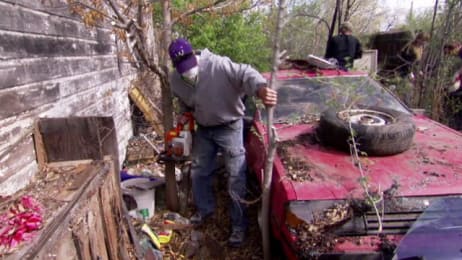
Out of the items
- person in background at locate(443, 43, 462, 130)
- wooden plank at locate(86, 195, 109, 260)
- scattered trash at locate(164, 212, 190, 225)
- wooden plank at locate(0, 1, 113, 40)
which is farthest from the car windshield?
person in background at locate(443, 43, 462, 130)

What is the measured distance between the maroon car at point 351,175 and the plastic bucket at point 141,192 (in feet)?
3.97

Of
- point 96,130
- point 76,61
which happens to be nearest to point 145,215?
point 96,130

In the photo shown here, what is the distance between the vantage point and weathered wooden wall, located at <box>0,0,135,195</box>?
221 centimetres

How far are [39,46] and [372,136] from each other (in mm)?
2681

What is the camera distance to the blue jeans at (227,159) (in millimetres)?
3348

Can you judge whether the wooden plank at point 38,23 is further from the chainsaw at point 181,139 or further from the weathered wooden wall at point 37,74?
the chainsaw at point 181,139

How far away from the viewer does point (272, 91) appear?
255cm

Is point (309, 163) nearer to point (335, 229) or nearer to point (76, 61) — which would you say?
point (335, 229)

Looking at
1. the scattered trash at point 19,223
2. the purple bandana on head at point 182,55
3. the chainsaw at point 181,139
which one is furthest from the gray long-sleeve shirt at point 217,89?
the scattered trash at point 19,223

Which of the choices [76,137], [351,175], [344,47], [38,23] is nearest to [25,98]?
[76,137]

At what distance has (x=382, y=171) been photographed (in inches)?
96.4

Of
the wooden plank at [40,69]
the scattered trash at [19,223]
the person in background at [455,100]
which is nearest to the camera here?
the scattered trash at [19,223]

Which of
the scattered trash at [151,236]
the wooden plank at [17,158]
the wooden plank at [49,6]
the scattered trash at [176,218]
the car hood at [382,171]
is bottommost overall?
the scattered trash at [176,218]

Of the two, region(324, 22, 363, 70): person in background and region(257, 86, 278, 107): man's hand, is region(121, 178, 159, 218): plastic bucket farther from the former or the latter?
region(324, 22, 363, 70): person in background
